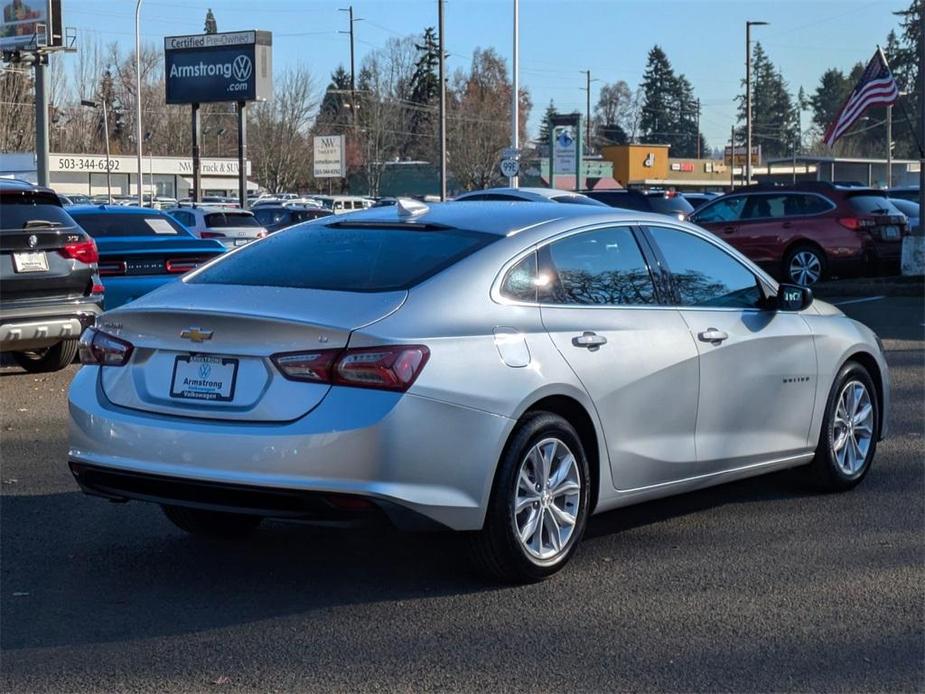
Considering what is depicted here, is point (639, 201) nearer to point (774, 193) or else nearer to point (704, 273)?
point (774, 193)

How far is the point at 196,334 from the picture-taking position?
5.18 meters

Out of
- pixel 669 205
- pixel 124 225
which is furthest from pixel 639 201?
pixel 124 225

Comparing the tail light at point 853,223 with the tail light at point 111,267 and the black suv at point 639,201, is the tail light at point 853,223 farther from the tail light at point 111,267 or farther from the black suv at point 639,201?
the tail light at point 111,267

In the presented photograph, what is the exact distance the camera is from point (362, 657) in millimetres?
4570

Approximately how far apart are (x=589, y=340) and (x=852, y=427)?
7.96 feet

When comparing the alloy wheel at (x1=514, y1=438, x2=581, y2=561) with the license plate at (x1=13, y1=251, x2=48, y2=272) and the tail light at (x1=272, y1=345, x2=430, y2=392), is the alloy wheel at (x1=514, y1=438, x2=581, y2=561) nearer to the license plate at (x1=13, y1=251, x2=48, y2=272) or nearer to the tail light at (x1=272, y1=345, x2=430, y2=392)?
the tail light at (x1=272, y1=345, x2=430, y2=392)

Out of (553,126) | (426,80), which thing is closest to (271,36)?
(553,126)

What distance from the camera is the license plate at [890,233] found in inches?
832

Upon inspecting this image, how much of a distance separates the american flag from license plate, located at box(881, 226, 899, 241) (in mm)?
2486

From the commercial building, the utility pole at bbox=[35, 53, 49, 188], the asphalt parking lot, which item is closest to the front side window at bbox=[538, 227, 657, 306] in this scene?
the asphalt parking lot

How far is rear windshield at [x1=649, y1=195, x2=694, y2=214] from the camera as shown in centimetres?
2516

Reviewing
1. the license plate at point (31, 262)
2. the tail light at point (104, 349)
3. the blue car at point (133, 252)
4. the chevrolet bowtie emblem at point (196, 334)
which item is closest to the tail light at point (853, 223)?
the blue car at point (133, 252)

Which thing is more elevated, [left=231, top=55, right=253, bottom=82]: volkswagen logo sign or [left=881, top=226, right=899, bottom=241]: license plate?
[left=231, top=55, right=253, bottom=82]: volkswagen logo sign

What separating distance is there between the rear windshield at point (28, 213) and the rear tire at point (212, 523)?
5.49m
